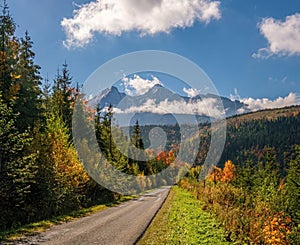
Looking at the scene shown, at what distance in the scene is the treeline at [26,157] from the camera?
1528cm

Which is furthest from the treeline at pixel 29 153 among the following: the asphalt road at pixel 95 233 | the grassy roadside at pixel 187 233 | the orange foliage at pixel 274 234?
the orange foliage at pixel 274 234

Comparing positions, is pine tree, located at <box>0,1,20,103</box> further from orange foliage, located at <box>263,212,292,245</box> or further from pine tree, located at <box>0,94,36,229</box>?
orange foliage, located at <box>263,212,292,245</box>

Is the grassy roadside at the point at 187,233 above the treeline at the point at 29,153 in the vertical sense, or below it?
A: below

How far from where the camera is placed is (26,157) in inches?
616

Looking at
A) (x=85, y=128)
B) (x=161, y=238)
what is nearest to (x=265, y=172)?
(x=85, y=128)

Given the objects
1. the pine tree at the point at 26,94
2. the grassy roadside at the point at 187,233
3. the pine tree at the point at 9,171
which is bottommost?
the grassy roadside at the point at 187,233

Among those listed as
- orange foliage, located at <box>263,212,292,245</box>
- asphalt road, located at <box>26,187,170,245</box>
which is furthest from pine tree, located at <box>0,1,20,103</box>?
orange foliage, located at <box>263,212,292,245</box>

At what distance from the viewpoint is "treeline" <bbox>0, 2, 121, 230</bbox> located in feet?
50.1

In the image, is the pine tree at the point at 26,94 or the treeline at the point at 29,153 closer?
the treeline at the point at 29,153

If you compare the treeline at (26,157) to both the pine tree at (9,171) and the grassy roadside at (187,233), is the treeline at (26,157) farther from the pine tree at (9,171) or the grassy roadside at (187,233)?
the grassy roadside at (187,233)

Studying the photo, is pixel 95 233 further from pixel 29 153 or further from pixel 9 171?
pixel 29 153

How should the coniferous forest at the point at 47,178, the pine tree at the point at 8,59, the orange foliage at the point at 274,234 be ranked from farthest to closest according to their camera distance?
the pine tree at the point at 8,59, the coniferous forest at the point at 47,178, the orange foliage at the point at 274,234

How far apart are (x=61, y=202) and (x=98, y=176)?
35.7ft

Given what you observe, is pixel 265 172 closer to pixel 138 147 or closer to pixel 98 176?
pixel 138 147
